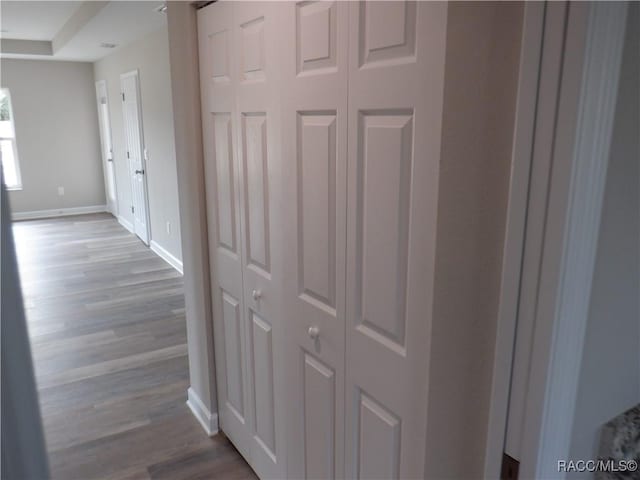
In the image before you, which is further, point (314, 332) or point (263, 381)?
point (263, 381)

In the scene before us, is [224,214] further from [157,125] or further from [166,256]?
[166,256]

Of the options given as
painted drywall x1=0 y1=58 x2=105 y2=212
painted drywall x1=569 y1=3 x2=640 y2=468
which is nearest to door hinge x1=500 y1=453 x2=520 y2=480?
painted drywall x1=569 y1=3 x2=640 y2=468

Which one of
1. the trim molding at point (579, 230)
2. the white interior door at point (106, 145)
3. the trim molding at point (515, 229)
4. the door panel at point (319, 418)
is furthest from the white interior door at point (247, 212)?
the white interior door at point (106, 145)

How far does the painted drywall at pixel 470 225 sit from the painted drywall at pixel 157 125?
414 centimetres

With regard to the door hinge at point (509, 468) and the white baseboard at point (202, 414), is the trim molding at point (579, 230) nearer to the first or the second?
the door hinge at point (509, 468)

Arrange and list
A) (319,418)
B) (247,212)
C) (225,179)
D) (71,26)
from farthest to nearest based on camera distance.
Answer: (71,26), (225,179), (247,212), (319,418)

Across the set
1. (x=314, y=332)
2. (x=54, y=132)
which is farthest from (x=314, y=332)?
→ (x=54, y=132)

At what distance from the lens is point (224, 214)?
209cm

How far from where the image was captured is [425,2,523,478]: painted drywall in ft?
2.99

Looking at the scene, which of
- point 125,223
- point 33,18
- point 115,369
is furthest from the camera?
point 125,223

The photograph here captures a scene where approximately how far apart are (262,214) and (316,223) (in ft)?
1.22

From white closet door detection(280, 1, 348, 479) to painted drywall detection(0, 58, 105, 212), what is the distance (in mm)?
7192

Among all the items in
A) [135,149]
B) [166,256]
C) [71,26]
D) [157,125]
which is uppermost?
[71,26]

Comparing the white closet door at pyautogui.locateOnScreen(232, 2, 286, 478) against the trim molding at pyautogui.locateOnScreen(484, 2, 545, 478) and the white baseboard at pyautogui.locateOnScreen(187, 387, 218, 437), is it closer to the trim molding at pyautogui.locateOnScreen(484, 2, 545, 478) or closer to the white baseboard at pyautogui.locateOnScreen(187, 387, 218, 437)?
the white baseboard at pyautogui.locateOnScreen(187, 387, 218, 437)
